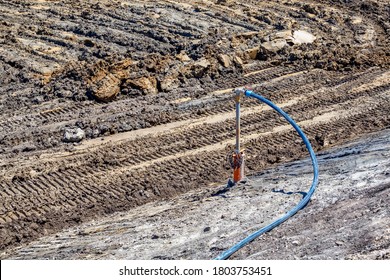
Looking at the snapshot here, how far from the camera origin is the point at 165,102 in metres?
13.8

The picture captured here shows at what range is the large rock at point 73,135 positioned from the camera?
39.9ft

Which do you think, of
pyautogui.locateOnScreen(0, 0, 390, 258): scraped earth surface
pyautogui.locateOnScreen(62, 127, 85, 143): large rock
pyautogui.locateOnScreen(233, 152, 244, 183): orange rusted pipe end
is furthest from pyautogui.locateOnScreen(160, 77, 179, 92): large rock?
pyautogui.locateOnScreen(233, 152, 244, 183): orange rusted pipe end

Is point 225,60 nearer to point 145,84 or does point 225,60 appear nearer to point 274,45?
Answer: point 274,45

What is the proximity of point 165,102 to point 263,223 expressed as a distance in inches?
241

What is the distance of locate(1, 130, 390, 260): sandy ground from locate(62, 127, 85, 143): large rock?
107 inches

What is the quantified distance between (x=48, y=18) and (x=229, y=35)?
5877 mm

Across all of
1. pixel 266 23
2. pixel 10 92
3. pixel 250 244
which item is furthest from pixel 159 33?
pixel 250 244

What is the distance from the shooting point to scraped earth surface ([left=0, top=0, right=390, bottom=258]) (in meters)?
10.1

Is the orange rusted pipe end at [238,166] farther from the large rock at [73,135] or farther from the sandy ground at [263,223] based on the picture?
the large rock at [73,135]

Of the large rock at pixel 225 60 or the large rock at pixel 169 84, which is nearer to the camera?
the large rock at pixel 169 84

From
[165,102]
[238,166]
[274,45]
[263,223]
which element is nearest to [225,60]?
[274,45]

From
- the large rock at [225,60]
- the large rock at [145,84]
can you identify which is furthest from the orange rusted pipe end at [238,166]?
the large rock at [225,60]

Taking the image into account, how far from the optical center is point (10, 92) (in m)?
14.1

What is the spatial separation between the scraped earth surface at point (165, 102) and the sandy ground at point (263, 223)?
63mm
